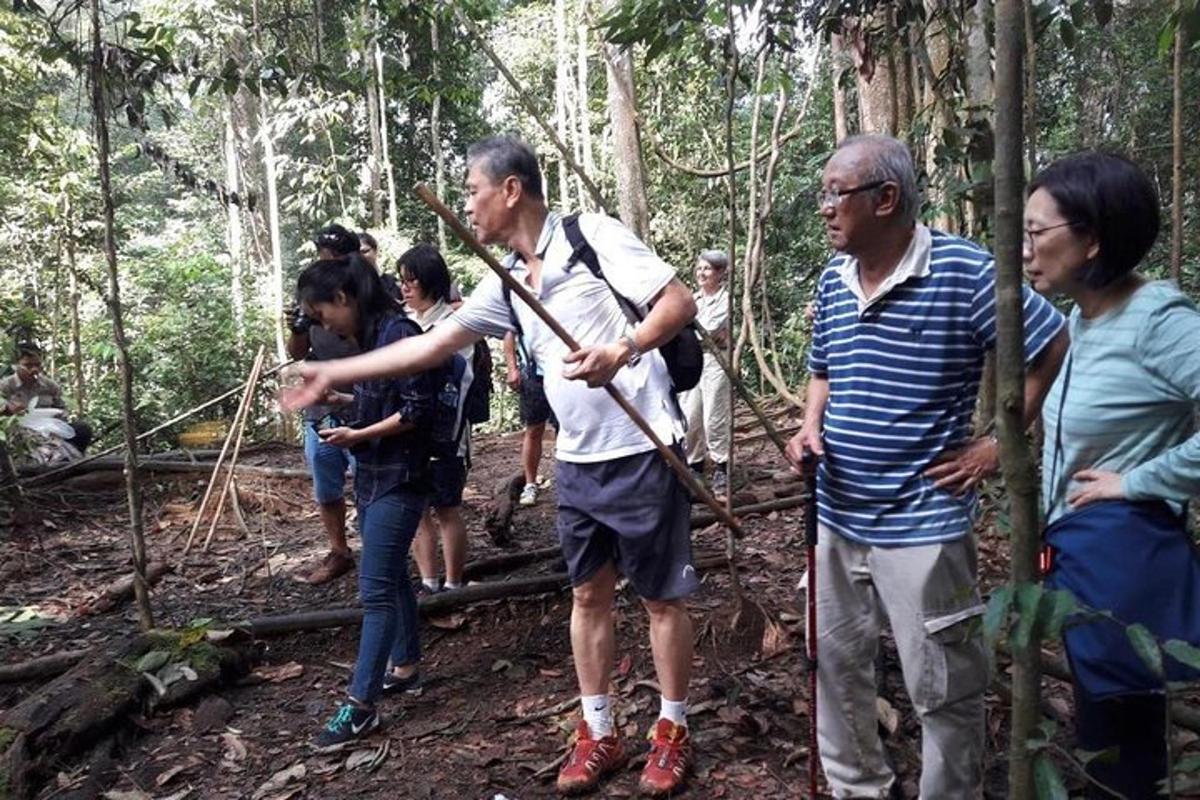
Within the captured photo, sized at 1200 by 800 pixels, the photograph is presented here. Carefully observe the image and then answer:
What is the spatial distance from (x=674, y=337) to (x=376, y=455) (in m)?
1.42

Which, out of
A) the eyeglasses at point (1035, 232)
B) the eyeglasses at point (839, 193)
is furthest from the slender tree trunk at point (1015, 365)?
the eyeglasses at point (839, 193)

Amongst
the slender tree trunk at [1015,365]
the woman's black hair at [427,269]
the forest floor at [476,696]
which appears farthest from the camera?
the woman's black hair at [427,269]

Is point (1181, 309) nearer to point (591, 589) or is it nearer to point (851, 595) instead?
point (851, 595)

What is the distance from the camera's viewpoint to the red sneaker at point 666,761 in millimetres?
2840

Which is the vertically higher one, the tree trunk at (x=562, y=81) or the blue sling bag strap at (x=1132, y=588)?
the tree trunk at (x=562, y=81)

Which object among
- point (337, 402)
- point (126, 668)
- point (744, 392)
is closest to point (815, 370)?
point (744, 392)

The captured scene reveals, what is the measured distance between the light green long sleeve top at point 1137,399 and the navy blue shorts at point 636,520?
114cm

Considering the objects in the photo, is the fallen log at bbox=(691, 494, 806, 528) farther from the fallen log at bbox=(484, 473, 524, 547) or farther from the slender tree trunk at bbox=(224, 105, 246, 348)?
the slender tree trunk at bbox=(224, 105, 246, 348)

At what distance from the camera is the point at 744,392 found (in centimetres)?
355

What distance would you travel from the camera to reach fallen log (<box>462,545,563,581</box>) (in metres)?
4.95

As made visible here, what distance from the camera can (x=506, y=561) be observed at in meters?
5.05

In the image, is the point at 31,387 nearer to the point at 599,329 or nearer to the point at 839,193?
the point at 599,329

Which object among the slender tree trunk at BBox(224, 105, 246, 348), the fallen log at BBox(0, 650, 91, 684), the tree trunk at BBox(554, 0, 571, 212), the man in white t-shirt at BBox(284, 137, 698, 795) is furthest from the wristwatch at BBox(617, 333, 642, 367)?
the tree trunk at BBox(554, 0, 571, 212)

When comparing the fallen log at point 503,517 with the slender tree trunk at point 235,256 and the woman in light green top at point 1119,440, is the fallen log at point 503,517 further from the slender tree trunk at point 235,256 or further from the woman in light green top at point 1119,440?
the woman in light green top at point 1119,440
